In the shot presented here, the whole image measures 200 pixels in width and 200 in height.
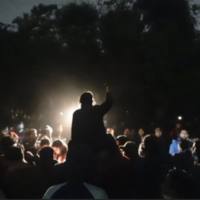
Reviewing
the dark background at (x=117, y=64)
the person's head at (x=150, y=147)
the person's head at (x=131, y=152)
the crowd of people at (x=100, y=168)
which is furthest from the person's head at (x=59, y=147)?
the dark background at (x=117, y=64)

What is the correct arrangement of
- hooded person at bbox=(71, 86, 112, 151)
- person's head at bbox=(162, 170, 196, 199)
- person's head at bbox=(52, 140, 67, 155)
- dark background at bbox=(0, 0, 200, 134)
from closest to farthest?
person's head at bbox=(162, 170, 196, 199) → hooded person at bbox=(71, 86, 112, 151) → person's head at bbox=(52, 140, 67, 155) → dark background at bbox=(0, 0, 200, 134)

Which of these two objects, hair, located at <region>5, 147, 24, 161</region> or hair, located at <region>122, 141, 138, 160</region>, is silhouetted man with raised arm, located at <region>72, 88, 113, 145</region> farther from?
hair, located at <region>5, 147, 24, 161</region>

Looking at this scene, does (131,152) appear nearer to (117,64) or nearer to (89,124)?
(89,124)

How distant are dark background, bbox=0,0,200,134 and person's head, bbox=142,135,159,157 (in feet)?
76.9

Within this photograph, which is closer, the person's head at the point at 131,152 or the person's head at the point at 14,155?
the person's head at the point at 14,155

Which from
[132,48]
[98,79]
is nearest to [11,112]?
[98,79]

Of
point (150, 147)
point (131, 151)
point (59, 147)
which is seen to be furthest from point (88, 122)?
point (59, 147)

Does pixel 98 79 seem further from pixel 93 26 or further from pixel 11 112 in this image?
pixel 11 112

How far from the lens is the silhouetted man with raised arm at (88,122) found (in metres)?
6.34

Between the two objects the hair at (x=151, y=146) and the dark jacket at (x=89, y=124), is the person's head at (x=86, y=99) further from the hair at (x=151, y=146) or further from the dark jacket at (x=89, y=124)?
the hair at (x=151, y=146)

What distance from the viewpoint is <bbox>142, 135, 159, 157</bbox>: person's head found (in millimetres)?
6004

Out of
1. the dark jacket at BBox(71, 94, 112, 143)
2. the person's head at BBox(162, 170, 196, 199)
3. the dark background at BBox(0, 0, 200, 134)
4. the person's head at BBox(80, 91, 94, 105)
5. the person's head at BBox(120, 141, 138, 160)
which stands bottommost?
the person's head at BBox(162, 170, 196, 199)

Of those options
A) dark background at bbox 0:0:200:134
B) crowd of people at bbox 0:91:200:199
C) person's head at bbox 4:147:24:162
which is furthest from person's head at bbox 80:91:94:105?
dark background at bbox 0:0:200:134

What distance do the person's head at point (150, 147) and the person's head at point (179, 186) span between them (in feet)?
6.54
